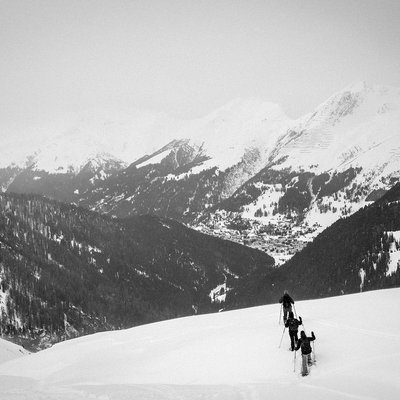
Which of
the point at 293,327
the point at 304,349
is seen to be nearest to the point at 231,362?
the point at 293,327

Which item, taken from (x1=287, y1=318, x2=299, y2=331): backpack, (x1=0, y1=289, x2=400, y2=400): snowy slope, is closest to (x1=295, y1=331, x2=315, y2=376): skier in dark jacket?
(x1=0, y1=289, x2=400, y2=400): snowy slope

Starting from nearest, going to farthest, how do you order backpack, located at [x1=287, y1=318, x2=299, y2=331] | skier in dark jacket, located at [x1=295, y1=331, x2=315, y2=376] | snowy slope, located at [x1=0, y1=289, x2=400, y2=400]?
snowy slope, located at [x1=0, y1=289, x2=400, y2=400], skier in dark jacket, located at [x1=295, y1=331, x2=315, y2=376], backpack, located at [x1=287, y1=318, x2=299, y2=331]

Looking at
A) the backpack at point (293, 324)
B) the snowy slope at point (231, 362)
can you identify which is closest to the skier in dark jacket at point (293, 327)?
the backpack at point (293, 324)

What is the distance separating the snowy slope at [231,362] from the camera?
2503cm

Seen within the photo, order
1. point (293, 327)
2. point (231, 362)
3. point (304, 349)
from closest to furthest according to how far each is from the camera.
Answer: point (304, 349), point (293, 327), point (231, 362)

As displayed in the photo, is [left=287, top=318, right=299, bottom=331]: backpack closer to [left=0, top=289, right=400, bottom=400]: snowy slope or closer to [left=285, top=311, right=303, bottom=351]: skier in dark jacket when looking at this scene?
[left=285, top=311, right=303, bottom=351]: skier in dark jacket

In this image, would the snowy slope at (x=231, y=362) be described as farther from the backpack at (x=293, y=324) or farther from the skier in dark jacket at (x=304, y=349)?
the backpack at (x=293, y=324)

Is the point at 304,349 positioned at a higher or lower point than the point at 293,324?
lower

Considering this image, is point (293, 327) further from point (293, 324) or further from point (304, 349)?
point (304, 349)

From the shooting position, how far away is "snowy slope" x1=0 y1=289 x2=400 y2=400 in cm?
2503

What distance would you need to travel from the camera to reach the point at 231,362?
1190 inches

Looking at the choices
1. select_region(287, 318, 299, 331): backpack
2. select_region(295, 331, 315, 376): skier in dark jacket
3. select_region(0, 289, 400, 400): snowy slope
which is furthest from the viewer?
select_region(287, 318, 299, 331): backpack

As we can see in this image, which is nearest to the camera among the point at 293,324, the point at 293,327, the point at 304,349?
the point at 304,349

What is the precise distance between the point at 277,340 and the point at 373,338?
20.9 ft
